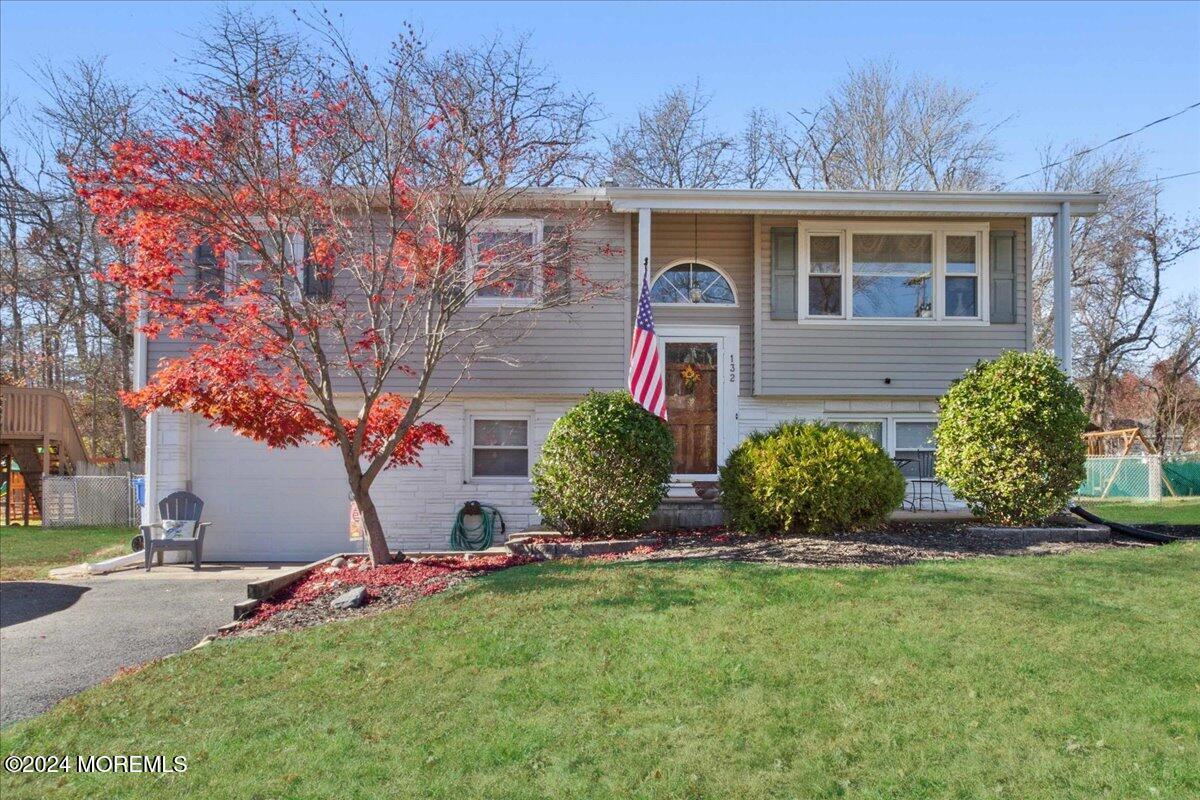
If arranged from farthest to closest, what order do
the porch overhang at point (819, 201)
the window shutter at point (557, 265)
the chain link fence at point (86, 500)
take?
1. the chain link fence at point (86, 500)
2. the porch overhang at point (819, 201)
3. the window shutter at point (557, 265)

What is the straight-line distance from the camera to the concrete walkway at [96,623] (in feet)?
23.2

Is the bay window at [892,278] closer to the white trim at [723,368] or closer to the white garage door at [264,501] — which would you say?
the white trim at [723,368]

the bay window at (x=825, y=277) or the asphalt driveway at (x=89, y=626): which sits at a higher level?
the bay window at (x=825, y=277)

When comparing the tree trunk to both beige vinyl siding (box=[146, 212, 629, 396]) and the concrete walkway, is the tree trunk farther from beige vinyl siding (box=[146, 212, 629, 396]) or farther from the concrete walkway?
beige vinyl siding (box=[146, 212, 629, 396])

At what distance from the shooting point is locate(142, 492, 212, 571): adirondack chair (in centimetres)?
1247

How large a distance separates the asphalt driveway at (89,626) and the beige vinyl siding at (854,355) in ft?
24.2

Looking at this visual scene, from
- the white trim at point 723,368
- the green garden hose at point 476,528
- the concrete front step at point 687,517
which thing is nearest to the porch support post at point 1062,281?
the white trim at point 723,368

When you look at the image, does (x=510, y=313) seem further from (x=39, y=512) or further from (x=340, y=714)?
(x=39, y=512)

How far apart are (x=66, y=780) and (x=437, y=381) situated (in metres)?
8.28

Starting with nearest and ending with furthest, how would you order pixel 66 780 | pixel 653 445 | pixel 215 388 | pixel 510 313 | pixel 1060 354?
pixel 66 780 < pixel 215 388 < pixel 653 445 < pixel 510 313 < pixel 1060 354

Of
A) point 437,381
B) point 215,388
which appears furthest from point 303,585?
point 437,381

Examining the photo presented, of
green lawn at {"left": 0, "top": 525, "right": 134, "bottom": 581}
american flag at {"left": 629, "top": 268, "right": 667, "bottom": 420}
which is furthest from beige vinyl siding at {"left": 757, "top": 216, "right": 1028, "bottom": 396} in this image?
green lawn at {"left": 0, "top": 525, "right": 134, "bottom": 581}

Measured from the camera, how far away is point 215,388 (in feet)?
28.3

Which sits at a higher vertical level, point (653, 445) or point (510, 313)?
point (510, 313)
